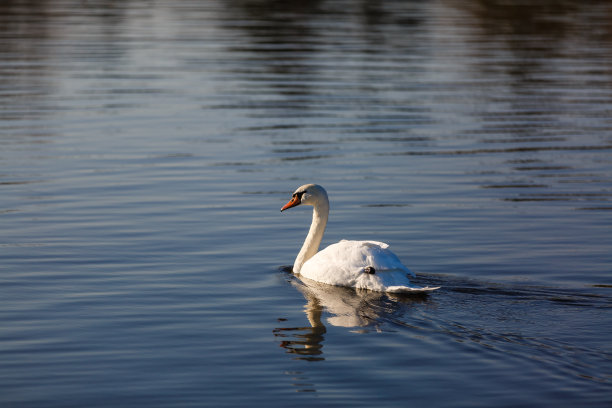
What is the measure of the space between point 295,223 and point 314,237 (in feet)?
8.81

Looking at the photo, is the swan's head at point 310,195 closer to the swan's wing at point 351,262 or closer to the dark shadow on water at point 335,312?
the swan's wing at point 351,262

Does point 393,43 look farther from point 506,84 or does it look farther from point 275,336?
point 275,336

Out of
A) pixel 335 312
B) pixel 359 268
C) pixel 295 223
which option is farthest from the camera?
pixel 295 223

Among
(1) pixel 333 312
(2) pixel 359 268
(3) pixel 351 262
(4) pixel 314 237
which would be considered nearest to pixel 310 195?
(4) pixel 314 237

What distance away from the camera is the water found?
33.8 feet

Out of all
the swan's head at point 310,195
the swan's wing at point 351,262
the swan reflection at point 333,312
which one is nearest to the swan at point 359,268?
the swan's wing at point 351,262

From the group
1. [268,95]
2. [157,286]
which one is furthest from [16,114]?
[157,286]

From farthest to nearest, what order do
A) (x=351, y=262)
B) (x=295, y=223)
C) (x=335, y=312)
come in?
(x=295, y=223) → (x=351, y=262) → (x=335, y=312)

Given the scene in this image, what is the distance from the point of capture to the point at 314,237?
14.9m

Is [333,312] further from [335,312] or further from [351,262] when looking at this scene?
[351,262]

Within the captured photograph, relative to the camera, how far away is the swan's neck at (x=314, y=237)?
14.5 m

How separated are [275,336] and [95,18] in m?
45.3

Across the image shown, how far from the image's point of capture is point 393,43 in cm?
4381

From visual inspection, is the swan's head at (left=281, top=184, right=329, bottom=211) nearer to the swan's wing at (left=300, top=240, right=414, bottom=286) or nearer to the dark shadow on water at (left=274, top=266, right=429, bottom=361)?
the swan's wing at (left=300, top=240, right=414, bottom=286)
